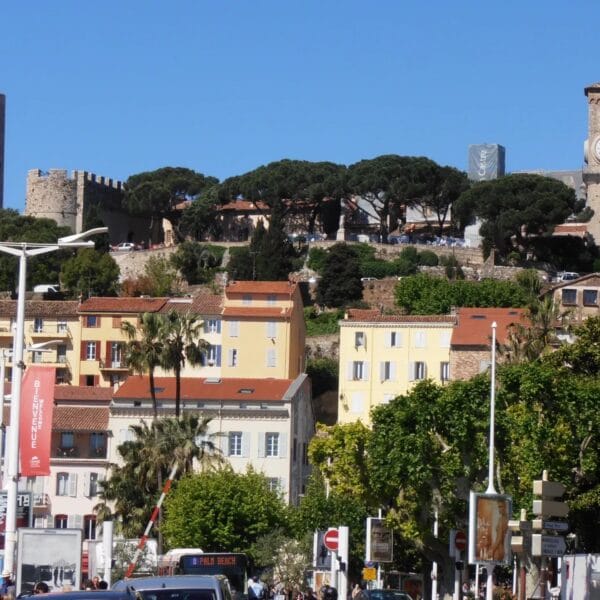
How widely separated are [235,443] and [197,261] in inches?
2071

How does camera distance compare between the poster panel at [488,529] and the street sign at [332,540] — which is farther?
the street sign at [332,540]

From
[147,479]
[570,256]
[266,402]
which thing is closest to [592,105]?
[570,256]

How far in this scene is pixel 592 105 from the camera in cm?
14825

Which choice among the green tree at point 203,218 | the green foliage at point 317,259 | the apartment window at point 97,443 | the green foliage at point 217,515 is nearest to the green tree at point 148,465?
the green foliage at point 217,515

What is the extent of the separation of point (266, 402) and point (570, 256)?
53004mm

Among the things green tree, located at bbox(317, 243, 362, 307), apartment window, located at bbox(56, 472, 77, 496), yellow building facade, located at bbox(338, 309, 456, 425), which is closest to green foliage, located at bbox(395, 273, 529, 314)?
green tree, located at bbox(317, 243, 362, 307)

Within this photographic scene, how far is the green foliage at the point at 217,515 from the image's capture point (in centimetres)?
7600

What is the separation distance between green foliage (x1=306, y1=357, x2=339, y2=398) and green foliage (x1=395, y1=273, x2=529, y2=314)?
9900 mm

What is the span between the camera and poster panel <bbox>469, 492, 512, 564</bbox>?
35344 millimetres

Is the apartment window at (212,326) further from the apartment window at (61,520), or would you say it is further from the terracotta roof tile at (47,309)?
the apartment window at (61,520)

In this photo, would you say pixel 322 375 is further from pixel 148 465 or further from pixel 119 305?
pixel 148 465

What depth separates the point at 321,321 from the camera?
128 metres

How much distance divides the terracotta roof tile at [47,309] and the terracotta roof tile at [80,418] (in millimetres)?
18704

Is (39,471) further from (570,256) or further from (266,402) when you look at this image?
(570,256)
